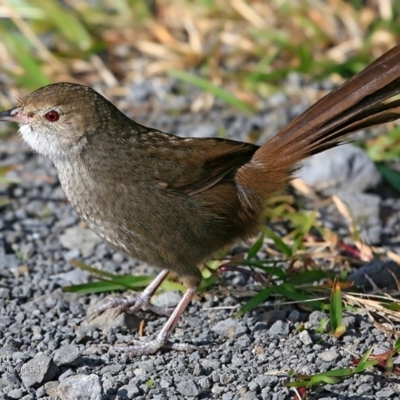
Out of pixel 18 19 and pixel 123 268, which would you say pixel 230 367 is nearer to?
pixel 123 268

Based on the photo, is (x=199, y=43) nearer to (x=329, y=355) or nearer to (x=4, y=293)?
(x=4, y=293)

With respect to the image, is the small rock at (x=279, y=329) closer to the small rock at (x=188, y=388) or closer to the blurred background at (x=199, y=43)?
the small rock at (x=188, y=388)

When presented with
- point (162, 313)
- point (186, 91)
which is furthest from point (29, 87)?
point (162, 313)

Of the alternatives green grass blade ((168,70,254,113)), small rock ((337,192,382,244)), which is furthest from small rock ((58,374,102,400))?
green grass blade ((168,70,254,113))

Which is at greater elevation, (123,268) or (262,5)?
(262,5)

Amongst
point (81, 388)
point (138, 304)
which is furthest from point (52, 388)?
point (138, 304)

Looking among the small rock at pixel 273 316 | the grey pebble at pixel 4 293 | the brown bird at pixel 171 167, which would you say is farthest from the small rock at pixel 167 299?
the grey pebble at pixel 4 293

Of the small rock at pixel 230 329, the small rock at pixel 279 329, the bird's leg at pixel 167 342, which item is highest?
the bird's leg at pixel 167 342
